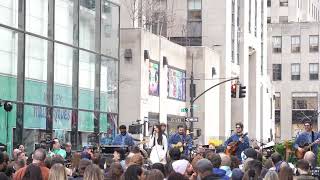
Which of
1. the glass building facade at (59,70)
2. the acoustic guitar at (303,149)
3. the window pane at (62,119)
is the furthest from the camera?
the window pane at (62,119)

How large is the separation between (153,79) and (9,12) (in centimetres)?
2760

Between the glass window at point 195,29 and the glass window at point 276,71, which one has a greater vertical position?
the glass window at point 195,29

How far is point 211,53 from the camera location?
65.9m

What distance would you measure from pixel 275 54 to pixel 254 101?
81.9ft

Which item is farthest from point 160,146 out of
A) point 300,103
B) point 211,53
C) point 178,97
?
point 300,103

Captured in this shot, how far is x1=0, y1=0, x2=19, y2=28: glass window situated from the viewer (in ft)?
87.0

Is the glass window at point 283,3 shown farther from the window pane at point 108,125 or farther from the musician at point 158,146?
the musician at point 158,146

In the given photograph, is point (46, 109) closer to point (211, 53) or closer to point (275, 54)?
point (211, 53)

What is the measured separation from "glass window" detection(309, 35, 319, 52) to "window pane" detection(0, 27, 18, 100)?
82.2m

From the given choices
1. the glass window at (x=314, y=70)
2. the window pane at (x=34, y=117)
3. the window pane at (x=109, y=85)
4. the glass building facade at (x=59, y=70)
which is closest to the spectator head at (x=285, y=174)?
the glass building facade at (x=59, y=70)

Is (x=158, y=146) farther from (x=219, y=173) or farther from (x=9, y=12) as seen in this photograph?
(x=9, y=12)

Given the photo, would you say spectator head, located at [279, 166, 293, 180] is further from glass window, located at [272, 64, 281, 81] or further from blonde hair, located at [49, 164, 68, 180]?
glass window, located at [272, 64, 281, 81]

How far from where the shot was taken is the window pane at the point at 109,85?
34469mm

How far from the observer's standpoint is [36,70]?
28.7 meters
